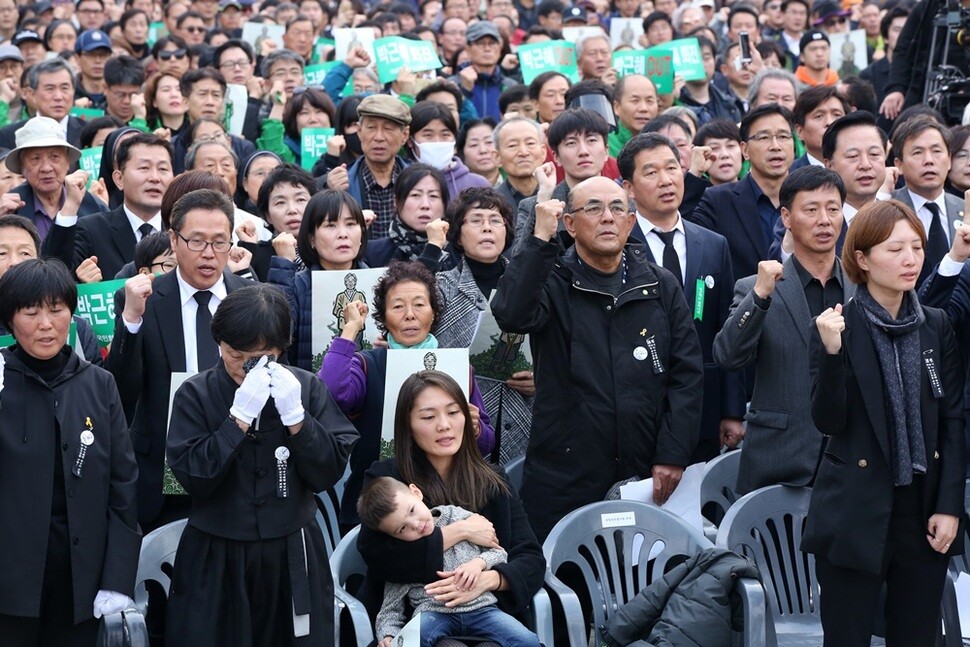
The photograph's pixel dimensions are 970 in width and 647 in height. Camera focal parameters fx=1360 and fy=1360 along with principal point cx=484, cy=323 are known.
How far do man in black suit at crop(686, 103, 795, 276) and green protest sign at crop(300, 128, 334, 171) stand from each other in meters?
3.22

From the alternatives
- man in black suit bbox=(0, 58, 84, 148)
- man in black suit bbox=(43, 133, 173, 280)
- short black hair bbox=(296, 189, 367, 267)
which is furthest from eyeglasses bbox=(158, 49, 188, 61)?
short black hair bbox=(296, 189, 367, 267)

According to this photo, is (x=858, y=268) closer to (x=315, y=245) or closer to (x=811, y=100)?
(x=315, y=245)

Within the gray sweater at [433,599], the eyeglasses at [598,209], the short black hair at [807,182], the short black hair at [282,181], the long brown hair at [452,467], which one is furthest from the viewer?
the short black hair at [282,181]

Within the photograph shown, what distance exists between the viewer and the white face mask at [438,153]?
27.5ft

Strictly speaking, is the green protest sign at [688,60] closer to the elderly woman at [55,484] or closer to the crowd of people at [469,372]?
the crowd of people at [469,372]

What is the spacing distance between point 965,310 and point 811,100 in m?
2.83

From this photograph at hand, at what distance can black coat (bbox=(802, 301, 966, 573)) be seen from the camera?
4781mm

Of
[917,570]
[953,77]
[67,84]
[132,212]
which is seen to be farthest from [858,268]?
[67,84]

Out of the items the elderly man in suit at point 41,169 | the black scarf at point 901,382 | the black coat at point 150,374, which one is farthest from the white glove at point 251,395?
the elderly man in suit at point 41,169

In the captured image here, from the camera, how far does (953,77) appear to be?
30.8ft

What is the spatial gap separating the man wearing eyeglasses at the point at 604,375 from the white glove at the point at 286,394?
4.15 ft

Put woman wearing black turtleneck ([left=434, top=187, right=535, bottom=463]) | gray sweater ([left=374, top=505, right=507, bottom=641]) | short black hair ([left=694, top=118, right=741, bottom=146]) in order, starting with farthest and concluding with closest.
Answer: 1. short black hair ([left=694, top=118, right=741, bottom=146])
2. woman wearing black turtleneck ([left=434, top=187, right=535, bottom=463])
3. gray sweater ([left=374, top=505, right=507, bottom=641])

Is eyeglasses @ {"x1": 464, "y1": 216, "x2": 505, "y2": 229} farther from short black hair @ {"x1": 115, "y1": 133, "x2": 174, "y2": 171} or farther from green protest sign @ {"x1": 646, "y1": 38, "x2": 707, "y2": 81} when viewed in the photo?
green protest sign @ {"x1": 646, "y1": 38, "x2": 707, "y2": 81}

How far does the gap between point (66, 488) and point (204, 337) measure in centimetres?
99
